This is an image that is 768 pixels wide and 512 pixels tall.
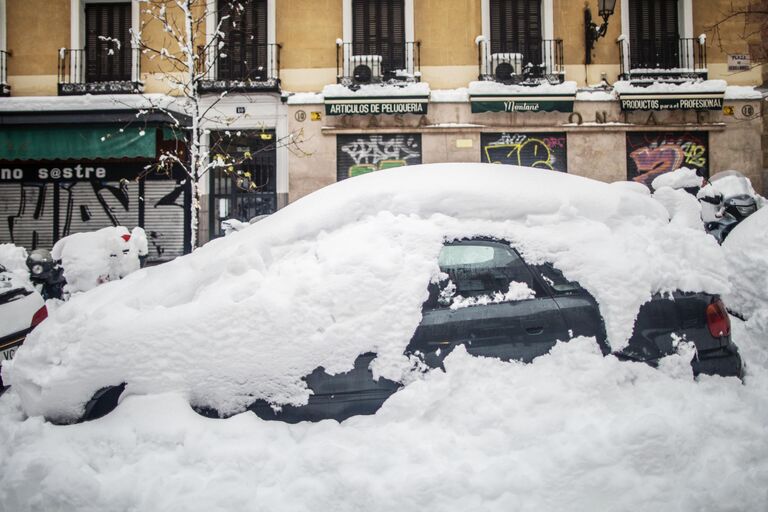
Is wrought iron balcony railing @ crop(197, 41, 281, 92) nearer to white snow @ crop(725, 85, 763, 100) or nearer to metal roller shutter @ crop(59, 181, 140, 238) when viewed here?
metal roller shutter @ crop(59, 181, 140, 238)

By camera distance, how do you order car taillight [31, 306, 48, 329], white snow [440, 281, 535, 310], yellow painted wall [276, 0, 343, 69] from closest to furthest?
white snow [440, 281, 535, 310] < car taillight [31, 306, 48, 329] < yellow painted wall [276, 0, 343, 69]

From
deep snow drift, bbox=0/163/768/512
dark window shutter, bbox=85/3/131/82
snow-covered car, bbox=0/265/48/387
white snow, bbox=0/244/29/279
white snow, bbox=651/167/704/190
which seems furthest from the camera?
dark window shutter, bbox=85/3/131/82

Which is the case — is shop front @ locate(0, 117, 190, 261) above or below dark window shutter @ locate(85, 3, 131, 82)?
below

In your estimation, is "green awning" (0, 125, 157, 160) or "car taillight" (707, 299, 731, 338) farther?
"green awning" (0, 125, 157, 160)

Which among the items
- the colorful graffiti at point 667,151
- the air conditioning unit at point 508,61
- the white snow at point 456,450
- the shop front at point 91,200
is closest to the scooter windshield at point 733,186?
the colorful graffiti at point 667,151

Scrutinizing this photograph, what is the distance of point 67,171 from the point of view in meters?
12.5

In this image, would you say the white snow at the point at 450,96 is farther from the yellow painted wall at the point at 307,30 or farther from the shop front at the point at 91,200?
the shop front at the point at 91,200

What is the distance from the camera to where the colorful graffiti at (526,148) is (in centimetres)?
1244

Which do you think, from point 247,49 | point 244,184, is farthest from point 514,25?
point 244,184

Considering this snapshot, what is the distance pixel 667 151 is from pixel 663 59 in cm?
259

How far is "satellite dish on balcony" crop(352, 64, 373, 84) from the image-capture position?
39.2ft

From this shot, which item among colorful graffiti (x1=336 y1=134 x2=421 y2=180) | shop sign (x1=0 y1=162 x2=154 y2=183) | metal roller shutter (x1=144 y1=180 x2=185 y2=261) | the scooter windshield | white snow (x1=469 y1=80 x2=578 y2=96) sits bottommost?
metal roller shutter (x1=144 y1=180 x2=185 y2=261)

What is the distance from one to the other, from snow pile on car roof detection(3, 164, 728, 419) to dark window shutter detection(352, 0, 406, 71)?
34.8 feet

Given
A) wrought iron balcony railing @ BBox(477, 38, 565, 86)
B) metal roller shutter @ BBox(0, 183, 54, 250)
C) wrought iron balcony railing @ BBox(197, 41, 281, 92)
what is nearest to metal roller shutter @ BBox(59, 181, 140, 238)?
metal roller shutter @ BBox(0, 183, 54, 250)
